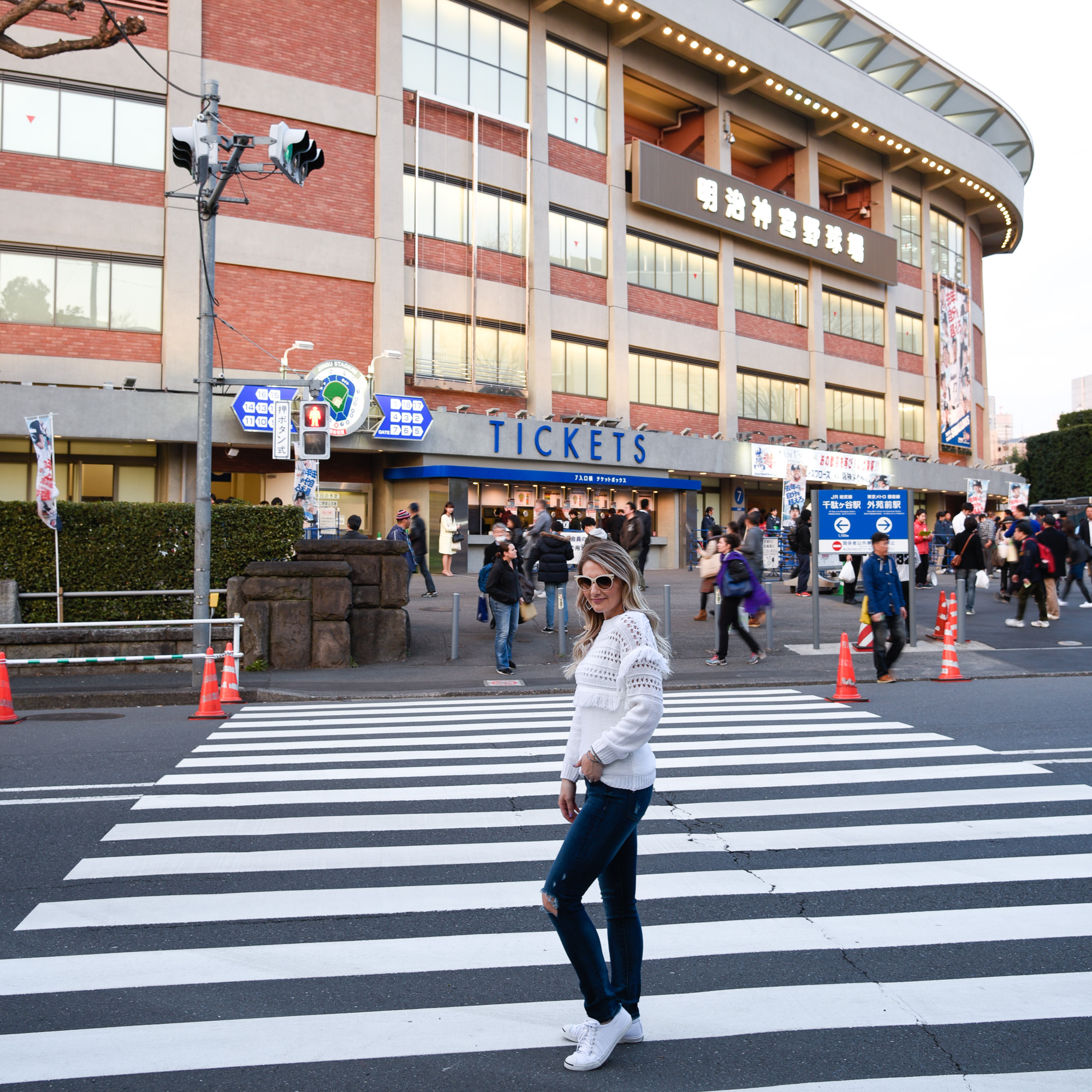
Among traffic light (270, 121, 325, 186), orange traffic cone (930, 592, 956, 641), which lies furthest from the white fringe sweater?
orange traffic cone (930, 592, 956, 641)

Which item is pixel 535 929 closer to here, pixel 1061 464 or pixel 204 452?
pixel 204 452

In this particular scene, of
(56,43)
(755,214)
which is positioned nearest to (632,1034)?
(56,43)

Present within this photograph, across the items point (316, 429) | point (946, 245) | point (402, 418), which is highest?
point (946, 245)

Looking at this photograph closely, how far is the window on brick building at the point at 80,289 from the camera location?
2611cm

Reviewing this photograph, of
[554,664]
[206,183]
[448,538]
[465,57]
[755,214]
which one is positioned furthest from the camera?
[755,214]

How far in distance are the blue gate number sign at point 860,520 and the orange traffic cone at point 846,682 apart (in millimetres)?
4787

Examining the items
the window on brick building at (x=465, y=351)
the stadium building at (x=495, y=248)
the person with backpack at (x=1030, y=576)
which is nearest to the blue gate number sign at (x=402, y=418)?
the stadium building at (x=495, y=248)

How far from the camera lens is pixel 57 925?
4.82 metres

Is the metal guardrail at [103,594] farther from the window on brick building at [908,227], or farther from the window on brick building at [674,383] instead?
the window on brick building at [908,227]

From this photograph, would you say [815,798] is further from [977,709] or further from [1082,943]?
[977,709]

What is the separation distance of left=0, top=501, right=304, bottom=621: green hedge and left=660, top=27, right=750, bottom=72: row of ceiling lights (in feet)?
93.1

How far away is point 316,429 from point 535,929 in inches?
475

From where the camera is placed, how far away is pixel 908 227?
Result: 1983 inches

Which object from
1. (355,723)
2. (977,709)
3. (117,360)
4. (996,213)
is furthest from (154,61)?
(996,213)
